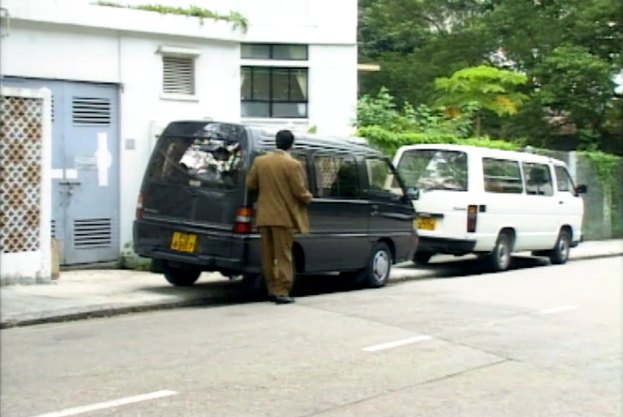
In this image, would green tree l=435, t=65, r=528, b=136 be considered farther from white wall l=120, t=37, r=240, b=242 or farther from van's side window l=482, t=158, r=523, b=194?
white wall l=120, t=37, r=240, b=242

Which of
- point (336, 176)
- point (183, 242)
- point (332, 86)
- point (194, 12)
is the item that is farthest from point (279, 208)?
point (332, 86)

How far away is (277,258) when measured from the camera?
35.4 ft

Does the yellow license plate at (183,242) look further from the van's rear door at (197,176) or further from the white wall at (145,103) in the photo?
the white wall at (145,103)

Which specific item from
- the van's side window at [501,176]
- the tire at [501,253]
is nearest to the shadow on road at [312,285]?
the tire at [501,253]

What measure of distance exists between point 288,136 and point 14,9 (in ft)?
13.6

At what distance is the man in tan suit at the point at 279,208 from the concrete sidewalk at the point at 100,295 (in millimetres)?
973

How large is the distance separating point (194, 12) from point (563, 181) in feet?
24.4

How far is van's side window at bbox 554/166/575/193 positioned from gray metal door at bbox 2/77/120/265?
8067mm

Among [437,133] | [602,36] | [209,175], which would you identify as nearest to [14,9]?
[209,175]

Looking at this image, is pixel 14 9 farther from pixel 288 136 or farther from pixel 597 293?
pixel 597 293

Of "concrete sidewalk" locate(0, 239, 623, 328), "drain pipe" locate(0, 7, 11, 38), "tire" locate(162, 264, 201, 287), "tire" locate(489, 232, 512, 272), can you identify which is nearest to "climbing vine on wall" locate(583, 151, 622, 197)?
"tire" locate(489, 232, 512, 272)

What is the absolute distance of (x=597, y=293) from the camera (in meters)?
13.2

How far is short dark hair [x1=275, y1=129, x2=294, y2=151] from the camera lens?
428 inches

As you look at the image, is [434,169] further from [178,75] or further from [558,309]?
[558,309]
